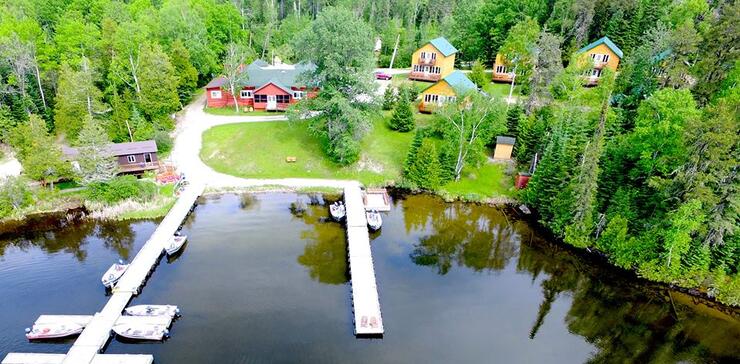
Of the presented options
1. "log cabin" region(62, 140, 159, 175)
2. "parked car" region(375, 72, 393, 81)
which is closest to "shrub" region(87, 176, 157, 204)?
"log cabin" region(62, 140, 159, 175)

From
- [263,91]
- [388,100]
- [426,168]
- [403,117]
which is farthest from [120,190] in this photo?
[388,100]

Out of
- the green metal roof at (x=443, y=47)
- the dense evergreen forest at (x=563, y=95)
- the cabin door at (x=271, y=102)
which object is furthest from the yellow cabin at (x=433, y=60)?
the cabin door at (x=271, y=102)

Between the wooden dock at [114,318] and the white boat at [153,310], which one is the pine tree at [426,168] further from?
the white boat at [153,310]

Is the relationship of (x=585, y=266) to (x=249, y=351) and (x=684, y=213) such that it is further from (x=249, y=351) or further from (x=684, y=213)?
(x=249, y=351)

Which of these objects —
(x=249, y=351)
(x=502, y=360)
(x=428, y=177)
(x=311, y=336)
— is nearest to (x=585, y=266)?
(x=502, y=360)

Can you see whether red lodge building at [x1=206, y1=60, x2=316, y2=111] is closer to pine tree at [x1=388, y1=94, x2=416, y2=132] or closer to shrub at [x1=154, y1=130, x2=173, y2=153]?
shrub at [x1=154, y1=130, x2=173, y2=153]

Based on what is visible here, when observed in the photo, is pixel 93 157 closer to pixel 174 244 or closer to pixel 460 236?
pixel 174 244
